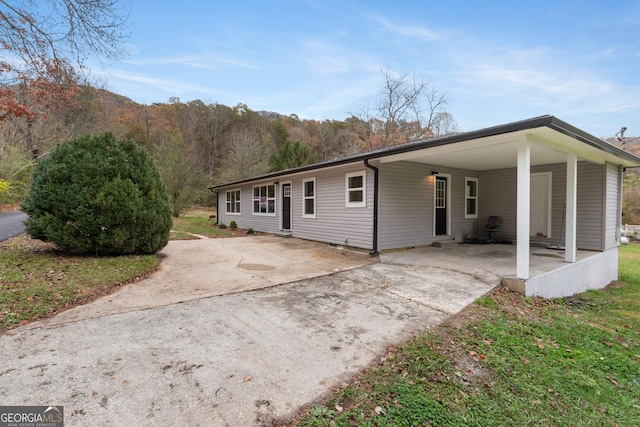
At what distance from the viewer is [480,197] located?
32.5 feet

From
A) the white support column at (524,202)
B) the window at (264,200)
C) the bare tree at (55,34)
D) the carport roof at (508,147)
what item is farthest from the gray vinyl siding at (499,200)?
the bare tree at (55,34)

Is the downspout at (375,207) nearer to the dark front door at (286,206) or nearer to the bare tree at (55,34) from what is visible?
the dark front door at (286,206)

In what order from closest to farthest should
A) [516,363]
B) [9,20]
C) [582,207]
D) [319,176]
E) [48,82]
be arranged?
[516,363], [9,20], [48,82], [582,207], [319,176]

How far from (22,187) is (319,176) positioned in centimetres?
2038

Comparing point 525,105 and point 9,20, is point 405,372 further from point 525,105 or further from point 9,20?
point 525,105

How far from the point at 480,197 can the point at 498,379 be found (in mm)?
8634

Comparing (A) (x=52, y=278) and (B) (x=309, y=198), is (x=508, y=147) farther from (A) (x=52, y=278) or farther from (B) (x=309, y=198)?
(A) (x=52, y=278)

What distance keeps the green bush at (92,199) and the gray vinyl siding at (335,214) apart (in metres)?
4.71

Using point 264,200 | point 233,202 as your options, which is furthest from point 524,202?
point 233,202

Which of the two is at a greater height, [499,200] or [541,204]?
[499,200]

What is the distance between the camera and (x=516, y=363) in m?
2.71

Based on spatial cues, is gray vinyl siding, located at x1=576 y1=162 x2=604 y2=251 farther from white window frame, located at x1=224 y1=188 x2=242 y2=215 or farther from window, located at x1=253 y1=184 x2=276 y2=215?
white window frame, located at x1=224 y1=188 x2=242 y2=215

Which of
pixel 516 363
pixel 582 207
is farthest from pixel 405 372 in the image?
pixel 582 207

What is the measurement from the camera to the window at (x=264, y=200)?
480 inches
